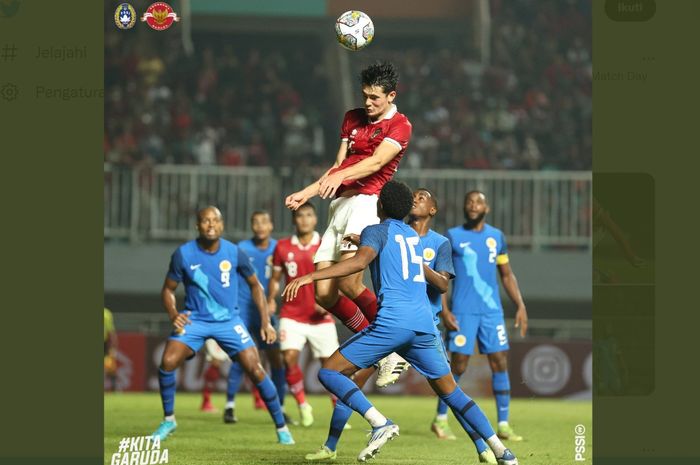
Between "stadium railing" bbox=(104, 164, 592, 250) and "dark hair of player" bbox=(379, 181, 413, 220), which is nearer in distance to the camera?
"dark hair of player" bbox=(379, 181, 413, 220)

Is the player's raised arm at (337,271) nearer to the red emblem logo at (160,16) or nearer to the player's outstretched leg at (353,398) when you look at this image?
the player's outstretched leg at (353,398)

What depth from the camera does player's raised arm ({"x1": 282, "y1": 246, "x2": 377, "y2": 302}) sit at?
298 inches

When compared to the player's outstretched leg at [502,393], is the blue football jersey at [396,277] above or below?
above

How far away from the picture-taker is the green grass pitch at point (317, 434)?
9.66 meters

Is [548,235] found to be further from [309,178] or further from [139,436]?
[139,436]

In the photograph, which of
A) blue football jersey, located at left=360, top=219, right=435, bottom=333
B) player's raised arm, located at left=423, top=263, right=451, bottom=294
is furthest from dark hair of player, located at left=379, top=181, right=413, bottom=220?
player's raised arm, located at left=423, top=263, right=451, bottom=294

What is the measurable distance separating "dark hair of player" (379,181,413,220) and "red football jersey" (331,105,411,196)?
819 mm

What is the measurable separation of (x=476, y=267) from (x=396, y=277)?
4.26 meters

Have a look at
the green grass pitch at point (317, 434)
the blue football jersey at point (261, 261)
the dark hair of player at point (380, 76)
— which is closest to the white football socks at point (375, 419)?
the green grass pitch at point (317, 434)

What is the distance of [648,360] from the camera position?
17.1 metres

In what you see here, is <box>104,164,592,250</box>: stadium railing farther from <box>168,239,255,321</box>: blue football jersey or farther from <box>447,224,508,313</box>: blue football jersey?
<box>168,239,255,321</box>: blue football jersey

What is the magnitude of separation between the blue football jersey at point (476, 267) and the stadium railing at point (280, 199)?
27.1ft

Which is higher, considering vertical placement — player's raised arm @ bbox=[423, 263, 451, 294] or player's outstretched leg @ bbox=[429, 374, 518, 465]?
player's raised arm @ bbox=[423, 263, 451, 294]

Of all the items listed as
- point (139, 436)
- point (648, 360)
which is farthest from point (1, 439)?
point (648, 360)
